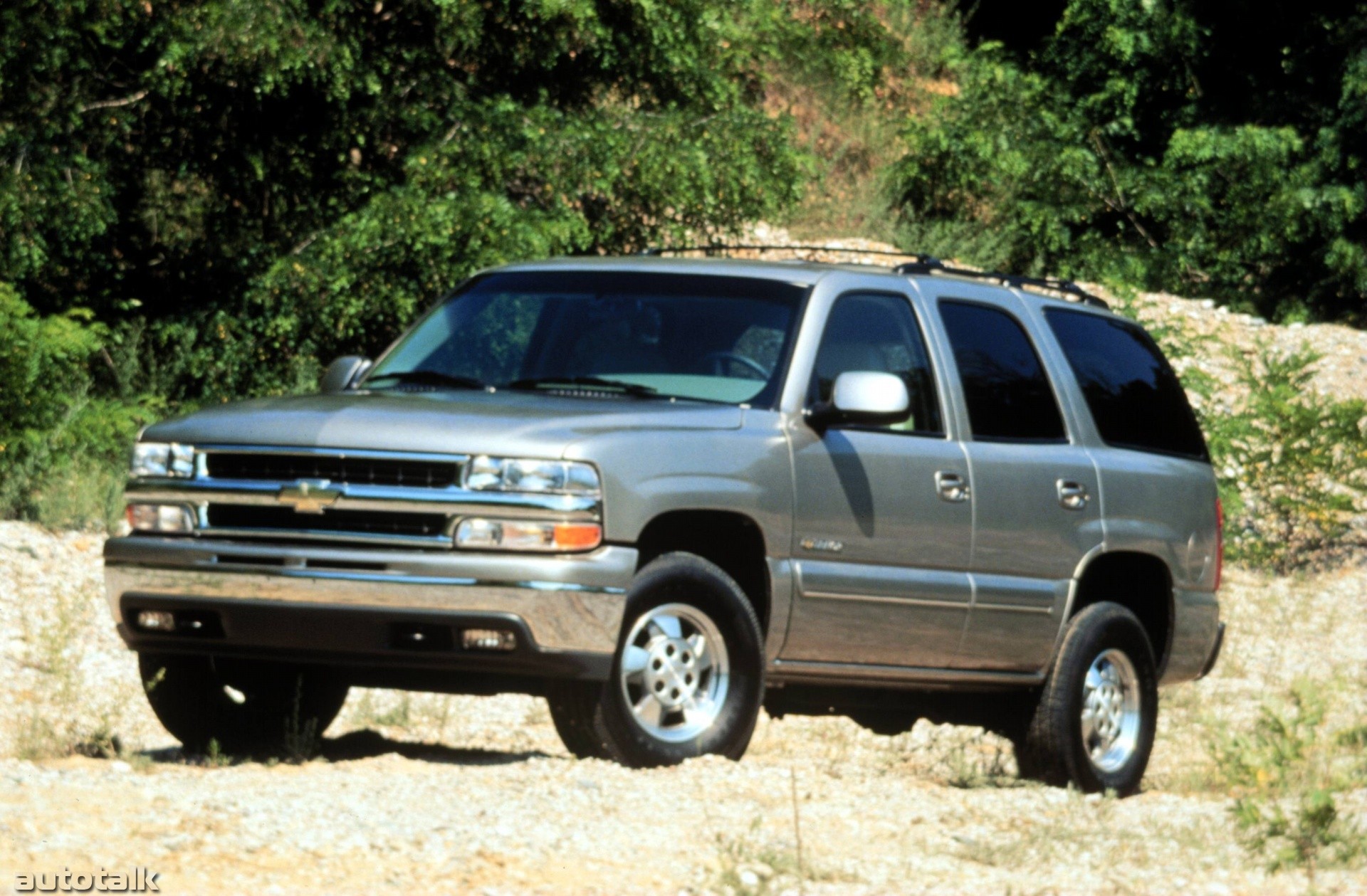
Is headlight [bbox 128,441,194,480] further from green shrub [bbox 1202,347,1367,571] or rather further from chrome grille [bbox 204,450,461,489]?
green shrub [bbox 1202,347,1367,571]

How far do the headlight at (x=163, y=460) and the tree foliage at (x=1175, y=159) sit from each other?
2080cm

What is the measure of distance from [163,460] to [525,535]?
A: 1359mm

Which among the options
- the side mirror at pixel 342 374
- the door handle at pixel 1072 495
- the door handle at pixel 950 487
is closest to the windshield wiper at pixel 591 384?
the side mirror at pixel 342 374

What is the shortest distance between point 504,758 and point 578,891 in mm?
2766

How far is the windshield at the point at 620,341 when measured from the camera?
7188 mm

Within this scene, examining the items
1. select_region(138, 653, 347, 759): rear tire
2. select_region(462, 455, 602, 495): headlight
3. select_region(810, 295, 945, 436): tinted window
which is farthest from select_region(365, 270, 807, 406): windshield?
select_region(138, 653, 347, 759): rear tire

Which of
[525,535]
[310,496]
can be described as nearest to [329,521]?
[310,496]

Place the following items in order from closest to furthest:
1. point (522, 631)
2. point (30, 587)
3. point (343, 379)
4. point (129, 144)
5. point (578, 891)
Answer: point (578, 891)
point (522, 631)
point (343, 379)
point (30, 587)
point (129, 144)

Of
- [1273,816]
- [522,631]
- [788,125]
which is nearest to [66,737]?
[522,631]

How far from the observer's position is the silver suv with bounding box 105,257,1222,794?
6.34m

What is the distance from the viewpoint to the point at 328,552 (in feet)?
21.0

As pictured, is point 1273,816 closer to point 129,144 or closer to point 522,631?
point 522,631

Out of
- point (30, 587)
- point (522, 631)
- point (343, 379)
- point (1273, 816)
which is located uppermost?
point (343, 379)

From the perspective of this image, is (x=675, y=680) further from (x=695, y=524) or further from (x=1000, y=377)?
(x=1000, y=377)
